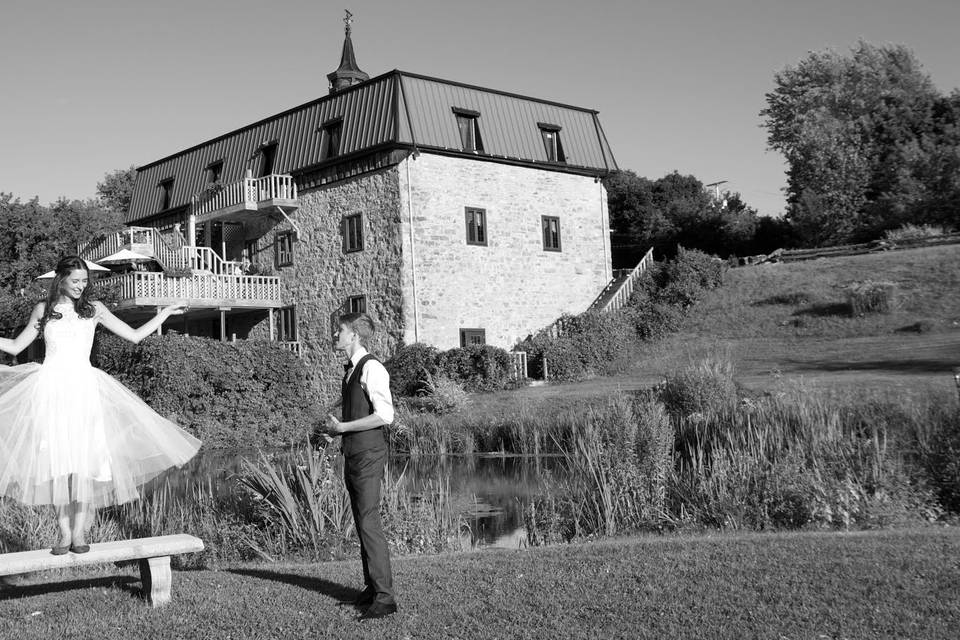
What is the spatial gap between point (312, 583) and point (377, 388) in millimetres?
1948

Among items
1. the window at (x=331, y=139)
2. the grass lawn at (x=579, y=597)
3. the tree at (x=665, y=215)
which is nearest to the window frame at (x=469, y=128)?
the window at (x=331, y=139)

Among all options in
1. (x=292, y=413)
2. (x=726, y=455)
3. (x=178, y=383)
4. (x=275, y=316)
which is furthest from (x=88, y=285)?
(x=275, y=316)

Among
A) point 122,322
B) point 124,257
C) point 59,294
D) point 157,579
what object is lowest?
point 157,579

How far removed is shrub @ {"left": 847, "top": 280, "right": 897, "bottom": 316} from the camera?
1006 inches

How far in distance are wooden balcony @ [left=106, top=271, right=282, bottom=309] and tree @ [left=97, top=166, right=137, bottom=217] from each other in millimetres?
26847

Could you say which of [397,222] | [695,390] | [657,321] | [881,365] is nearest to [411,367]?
[397,222]

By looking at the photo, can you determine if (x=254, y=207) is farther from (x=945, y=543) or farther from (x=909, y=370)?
(x=945, y=543)

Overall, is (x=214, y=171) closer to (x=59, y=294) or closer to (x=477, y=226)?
(x=477, y=226)

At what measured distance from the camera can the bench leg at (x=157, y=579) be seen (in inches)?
230

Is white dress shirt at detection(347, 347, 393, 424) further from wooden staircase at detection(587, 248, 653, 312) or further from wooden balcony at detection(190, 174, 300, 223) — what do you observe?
wooden balcony at detection(190, 174, 300, 223)

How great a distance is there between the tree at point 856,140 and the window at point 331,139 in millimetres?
20527

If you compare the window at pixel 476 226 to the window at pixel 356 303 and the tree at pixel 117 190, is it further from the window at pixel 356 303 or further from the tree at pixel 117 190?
the tree at pixel 117 190

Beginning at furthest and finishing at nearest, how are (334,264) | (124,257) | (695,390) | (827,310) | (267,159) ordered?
(267,159), (124,257), (334,264), (827,310), (695,390)

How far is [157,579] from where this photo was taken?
5.86 metres
